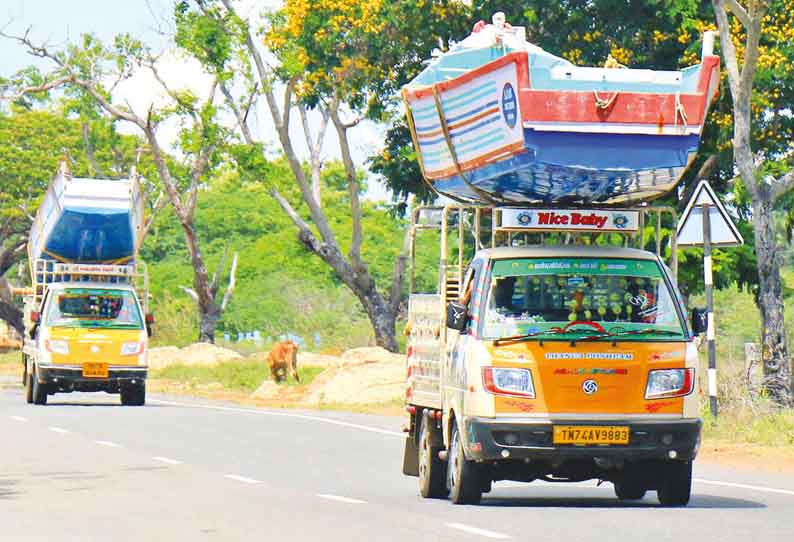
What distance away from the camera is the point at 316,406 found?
34.9m

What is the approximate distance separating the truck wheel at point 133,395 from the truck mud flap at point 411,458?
17.5 metres

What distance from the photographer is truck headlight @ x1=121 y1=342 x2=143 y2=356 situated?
32562 mm

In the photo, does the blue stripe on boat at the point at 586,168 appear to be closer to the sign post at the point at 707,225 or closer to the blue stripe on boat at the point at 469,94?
the blue stripe on boat at the point at 469,94

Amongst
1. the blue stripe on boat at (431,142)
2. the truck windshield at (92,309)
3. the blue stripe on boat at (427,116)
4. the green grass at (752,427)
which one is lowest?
the green grass at (752,427)

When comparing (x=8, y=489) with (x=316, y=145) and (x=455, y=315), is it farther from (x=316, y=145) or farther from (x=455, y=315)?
(x=316, y=145)

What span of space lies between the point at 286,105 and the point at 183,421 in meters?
18.6

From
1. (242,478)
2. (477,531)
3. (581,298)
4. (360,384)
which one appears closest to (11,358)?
(360,384)

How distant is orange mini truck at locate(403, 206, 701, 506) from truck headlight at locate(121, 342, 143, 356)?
707 inches

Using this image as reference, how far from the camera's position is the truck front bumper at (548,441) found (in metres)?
13.5

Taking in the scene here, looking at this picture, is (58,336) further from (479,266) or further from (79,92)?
(79,92)

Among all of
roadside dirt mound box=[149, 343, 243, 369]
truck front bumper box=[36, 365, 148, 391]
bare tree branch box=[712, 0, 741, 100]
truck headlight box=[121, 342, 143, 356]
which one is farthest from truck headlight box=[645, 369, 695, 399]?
roadside dirt mound box=[149, 343, 243, 369]

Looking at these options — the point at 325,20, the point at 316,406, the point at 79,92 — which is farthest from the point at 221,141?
the point at 316,406

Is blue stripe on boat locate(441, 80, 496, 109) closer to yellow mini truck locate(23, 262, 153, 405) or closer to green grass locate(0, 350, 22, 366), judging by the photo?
yellow mini truck locate(23, 262, 153, 405)

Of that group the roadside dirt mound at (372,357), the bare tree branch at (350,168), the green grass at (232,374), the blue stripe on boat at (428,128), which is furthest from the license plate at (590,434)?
the bare tree branch at (350,168)
